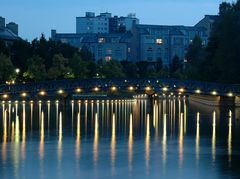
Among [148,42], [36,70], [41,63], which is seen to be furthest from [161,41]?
[36,70]

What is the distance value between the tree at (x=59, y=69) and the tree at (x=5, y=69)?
11001 millimetres

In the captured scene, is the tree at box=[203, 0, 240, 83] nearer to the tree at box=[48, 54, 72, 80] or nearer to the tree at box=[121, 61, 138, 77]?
the tree at box=[48, 54, 72, 80]

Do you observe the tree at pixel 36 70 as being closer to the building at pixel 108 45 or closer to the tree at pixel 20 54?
the tree at pixel 20 54

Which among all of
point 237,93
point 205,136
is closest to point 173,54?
point 237,93

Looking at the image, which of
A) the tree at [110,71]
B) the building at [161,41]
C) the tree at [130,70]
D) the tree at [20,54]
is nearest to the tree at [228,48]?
the tree at [20,54]

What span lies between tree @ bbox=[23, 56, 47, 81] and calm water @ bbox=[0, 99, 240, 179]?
137 feet

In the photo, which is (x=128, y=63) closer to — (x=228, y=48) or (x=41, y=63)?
(x=41, y=63)

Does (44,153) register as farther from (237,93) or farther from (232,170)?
(237,93)

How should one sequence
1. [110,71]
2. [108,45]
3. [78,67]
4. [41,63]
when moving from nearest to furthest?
[41,63]
[78,67]
[110,71]
[108,45]

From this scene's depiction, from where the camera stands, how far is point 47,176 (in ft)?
104

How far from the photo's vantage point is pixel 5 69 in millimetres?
102375

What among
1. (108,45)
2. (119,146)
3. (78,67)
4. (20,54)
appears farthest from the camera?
(108,45)

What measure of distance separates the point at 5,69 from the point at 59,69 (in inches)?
578

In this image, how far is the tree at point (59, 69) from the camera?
113875 millimetres
